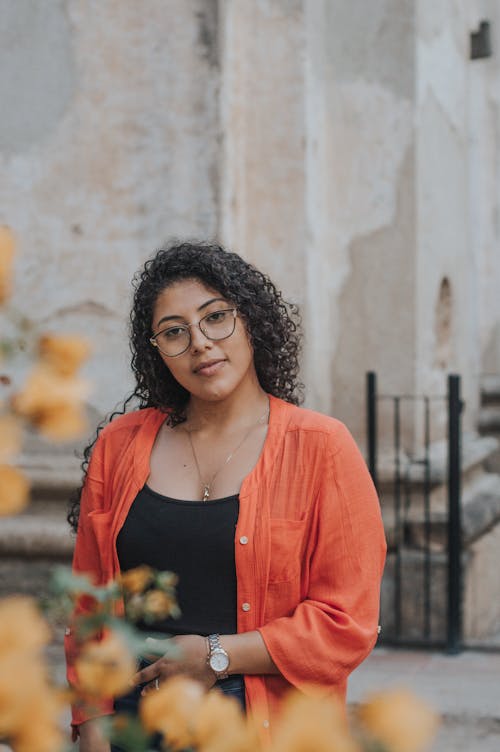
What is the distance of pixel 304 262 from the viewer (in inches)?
177

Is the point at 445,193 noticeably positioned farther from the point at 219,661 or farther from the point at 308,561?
the point at 219,661

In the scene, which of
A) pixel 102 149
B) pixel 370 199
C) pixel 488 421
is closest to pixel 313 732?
pixel 102 149

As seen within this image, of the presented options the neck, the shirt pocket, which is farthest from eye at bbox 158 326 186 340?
the shirt pocket

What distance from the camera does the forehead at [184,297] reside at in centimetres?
186

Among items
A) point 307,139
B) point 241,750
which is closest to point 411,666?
point 307,139

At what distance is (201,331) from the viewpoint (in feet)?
6.02

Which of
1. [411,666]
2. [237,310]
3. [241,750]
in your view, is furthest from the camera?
[411,666]

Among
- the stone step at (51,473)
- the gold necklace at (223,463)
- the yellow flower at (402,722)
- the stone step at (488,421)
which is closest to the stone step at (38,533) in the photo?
the stone step at (51,473)

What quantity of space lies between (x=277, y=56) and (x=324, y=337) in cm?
137

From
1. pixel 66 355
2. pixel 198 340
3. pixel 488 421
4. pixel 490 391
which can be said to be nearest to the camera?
pixel 66 355

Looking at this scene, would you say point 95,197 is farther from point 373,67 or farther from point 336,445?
point 336,445

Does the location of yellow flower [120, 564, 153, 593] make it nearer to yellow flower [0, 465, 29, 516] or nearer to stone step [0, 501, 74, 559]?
yellow flower [0, 465, 29, 516]

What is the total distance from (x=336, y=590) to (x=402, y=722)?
123 centimetres

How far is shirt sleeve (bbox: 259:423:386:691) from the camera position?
167 cm
